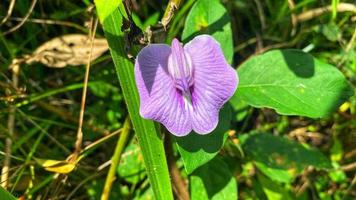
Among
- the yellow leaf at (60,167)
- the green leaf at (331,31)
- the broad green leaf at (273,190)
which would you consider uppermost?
the yellow leaf at (60,167)

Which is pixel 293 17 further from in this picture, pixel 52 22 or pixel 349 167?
pixel 52 22

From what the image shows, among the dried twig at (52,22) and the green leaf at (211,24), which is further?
the dried twig at (52,22)

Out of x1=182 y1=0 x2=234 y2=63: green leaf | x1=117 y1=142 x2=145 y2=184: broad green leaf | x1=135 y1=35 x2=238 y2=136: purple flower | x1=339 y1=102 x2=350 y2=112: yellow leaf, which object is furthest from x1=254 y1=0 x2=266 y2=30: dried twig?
x1=135 y1=35 x2=238 y2=136: purple flower

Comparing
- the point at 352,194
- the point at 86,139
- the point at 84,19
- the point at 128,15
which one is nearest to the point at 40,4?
the point at 84,19

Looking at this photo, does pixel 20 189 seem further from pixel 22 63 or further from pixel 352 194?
pixel 352 194

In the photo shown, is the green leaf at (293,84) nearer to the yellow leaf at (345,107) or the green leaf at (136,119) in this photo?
the green leaf at (136,119)

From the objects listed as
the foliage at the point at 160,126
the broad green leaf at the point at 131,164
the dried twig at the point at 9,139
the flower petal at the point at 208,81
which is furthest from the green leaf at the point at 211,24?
the dried twig at the point at 9,139

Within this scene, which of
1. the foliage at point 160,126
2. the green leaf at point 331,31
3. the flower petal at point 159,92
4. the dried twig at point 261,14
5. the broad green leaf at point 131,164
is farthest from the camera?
the dried twig at point 261,14
